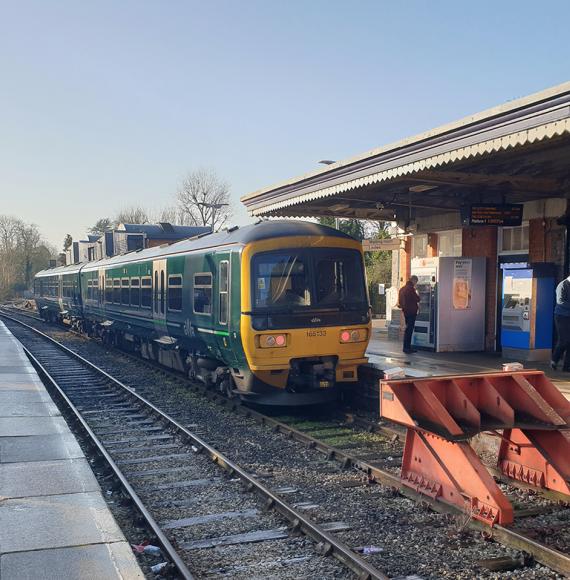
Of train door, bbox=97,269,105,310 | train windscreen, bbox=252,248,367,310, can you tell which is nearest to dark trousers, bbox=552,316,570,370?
train windscreen, bbox=252,248,367,310

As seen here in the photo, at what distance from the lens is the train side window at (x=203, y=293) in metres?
10.6

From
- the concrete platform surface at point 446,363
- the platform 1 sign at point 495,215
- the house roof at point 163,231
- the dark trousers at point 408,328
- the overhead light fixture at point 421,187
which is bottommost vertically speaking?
the concrete platform surface at point 446,363

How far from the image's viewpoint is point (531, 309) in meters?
11.0

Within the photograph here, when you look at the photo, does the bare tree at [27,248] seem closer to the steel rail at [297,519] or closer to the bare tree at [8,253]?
the bare tree at [8,253]

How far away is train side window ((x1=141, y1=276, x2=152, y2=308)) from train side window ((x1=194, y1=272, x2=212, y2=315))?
3502 mm

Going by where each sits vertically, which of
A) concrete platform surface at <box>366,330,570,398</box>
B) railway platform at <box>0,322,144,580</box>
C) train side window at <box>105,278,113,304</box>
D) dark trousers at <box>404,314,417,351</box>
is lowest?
railway platform at <box>0,322,144,580</box>

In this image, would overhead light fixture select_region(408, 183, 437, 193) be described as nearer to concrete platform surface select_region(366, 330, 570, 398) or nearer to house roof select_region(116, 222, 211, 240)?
concrete platform surface select_region(366, 330, 570, 398)

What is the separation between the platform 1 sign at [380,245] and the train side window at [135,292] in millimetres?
5662

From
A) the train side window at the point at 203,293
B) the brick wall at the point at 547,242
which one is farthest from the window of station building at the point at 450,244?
the train side window at the point at 203,293

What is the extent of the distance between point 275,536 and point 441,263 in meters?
8.43

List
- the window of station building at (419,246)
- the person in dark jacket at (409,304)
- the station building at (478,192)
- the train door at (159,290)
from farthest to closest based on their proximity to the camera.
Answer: the window of station building at (419,246)
the train door at (159,290)
the person in dark jacket at (409,304)
the station building at (478,192)

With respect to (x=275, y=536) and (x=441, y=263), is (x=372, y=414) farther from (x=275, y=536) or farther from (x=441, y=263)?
(x=275, y=536)

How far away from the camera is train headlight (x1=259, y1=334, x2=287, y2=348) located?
916 centimetres

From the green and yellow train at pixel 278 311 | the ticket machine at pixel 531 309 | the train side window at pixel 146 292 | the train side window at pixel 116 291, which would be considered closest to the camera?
the green and yellow train at pixel 278 311
